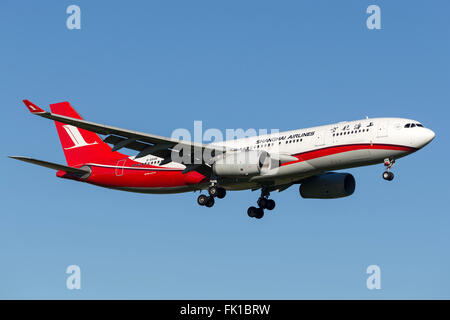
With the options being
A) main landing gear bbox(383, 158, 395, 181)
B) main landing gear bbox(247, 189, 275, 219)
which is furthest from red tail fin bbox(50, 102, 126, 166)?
main landing gear bbox(383, 158, 395, 181)

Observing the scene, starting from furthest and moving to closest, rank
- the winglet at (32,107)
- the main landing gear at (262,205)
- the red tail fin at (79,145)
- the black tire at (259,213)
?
1. the red tail fin at (79,145)
2. the black tire at (259,213)
3. the main landing gear at (262,205)
4. the winglet at (32,107)

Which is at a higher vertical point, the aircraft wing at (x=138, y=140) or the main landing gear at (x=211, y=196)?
the aircraft wing at (x=138, y=140)

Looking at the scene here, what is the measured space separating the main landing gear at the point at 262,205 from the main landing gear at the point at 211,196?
Result: 4.35 m

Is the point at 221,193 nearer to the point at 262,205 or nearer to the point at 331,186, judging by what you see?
the point at 262,205

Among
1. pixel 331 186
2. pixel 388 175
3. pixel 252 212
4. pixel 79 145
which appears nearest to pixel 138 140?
pixel 252 212

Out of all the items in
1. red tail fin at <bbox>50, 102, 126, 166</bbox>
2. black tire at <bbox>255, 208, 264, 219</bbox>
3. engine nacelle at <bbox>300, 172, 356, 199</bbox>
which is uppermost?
red tail fin at <bbox>50, 102, 126, 166</bbox>

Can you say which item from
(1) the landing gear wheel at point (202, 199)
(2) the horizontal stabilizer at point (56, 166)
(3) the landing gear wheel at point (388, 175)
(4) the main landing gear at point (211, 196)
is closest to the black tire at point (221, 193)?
(4) the main landing gear at point (211, 196)

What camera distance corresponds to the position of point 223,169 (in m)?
47.6

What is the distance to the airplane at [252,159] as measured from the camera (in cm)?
4472

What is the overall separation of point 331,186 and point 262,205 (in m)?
5.03

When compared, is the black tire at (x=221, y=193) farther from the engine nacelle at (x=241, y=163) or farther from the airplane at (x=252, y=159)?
the engine nacelle at (x=241, y=163)

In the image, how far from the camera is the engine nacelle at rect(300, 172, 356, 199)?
51750 millimetres

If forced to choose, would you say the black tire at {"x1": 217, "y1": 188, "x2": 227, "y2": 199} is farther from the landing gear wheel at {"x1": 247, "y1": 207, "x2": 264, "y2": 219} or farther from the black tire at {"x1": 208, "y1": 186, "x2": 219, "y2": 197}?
the landing gear wheel at {"x1": 247, "y1": 207, "x2": 264, "y2": 219}

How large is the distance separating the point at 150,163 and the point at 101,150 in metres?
5.50
